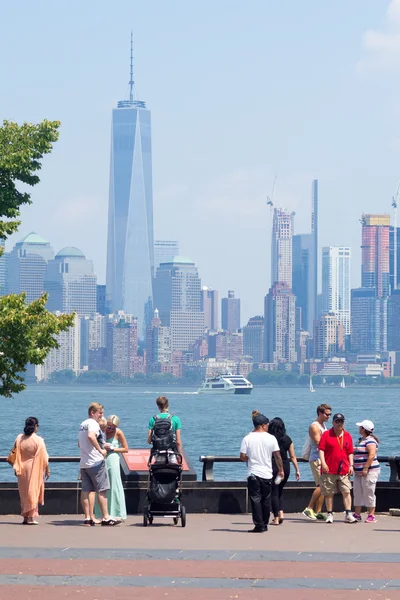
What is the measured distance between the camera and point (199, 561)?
13438 millimetres

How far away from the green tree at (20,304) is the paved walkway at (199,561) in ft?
13.1

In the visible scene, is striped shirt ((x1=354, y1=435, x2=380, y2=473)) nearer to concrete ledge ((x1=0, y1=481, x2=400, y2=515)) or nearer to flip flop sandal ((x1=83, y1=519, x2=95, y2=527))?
concrete ledge ((x1=0, y1=481, x2=400, y2=515))

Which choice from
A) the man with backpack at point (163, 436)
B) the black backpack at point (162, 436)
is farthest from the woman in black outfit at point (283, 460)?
the black backpack at point (162, 436)

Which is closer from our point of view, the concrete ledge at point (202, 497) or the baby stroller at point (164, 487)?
the baby stroller at point (164, 487)

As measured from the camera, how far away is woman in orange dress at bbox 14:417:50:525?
17.1m

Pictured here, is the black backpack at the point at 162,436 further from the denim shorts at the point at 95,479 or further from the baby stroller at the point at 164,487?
the denim shorts at the point at 95,479

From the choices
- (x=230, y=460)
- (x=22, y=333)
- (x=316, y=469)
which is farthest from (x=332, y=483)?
(x=22, y=333)

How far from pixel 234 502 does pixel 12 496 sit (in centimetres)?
311

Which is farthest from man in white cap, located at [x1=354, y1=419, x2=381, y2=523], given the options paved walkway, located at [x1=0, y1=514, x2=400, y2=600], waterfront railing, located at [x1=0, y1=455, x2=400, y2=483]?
waterfront railing, located at [x1=0, y1=455, x2=400, y2=483]

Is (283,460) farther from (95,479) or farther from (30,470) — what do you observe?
(30,470)

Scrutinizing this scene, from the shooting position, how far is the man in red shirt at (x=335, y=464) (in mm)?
17828

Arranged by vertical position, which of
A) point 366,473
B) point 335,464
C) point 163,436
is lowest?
point 366,473

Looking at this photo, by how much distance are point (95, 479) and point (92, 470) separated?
124 mm

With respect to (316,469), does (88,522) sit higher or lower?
lower
